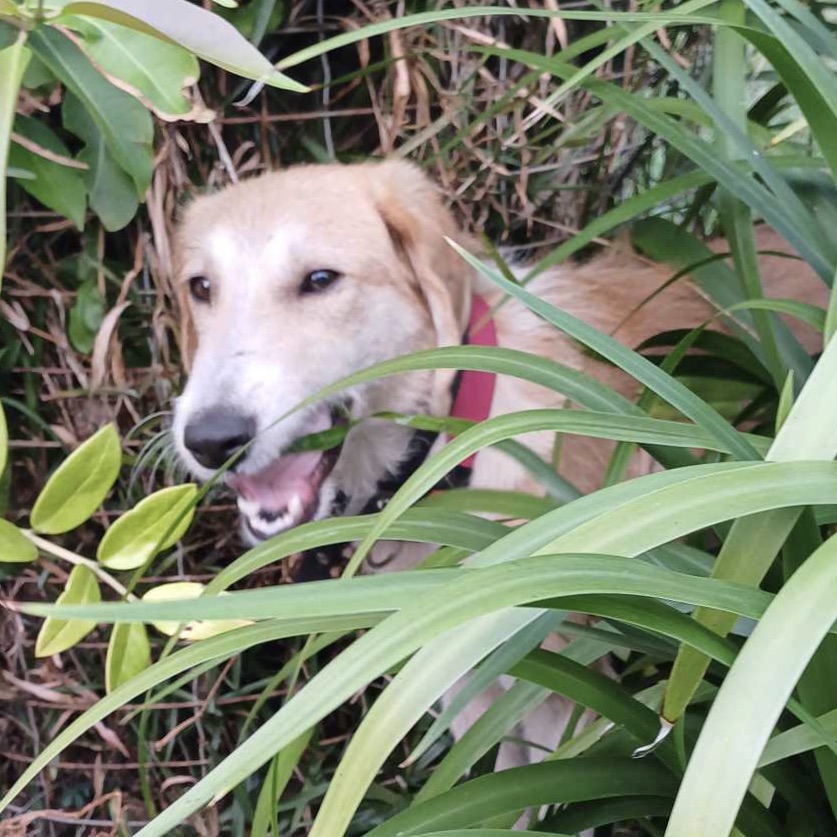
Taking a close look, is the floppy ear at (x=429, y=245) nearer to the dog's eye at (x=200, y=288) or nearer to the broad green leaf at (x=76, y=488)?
the dog's eye at (x=200, y=288)

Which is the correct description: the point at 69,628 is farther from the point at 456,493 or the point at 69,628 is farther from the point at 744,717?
the point at 744,717

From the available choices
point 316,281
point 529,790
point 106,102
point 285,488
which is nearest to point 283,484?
point 285,488

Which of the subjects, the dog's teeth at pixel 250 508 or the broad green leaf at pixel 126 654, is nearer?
the broad green leaf at pixel 126 654

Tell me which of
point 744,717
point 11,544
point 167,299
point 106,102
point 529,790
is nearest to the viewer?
point 744,717

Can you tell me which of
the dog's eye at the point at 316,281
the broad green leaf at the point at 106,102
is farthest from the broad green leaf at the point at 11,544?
the dog's eye at the point at 316,281

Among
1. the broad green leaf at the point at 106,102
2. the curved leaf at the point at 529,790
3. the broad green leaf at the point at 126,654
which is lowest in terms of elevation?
the broad green leaf at the point at 126,654

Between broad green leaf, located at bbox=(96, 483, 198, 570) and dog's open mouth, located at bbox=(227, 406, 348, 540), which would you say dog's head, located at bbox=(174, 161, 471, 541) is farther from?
broad green leaf, located at bbox=(96, 483, 198, 570)

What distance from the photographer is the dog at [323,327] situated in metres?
1.03

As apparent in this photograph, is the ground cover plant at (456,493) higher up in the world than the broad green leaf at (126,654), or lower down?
higher up

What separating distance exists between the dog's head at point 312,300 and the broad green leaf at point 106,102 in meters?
0.26

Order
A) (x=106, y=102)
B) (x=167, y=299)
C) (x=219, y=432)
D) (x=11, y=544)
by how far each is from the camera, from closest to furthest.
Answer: (x=11, y=544), (x=106, y=102), (x=219, y=432), (x=167, y=299)

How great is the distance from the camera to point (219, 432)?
980 millimetres

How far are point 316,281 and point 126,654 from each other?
1.68ft

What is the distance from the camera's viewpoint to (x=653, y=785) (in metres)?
0.58
